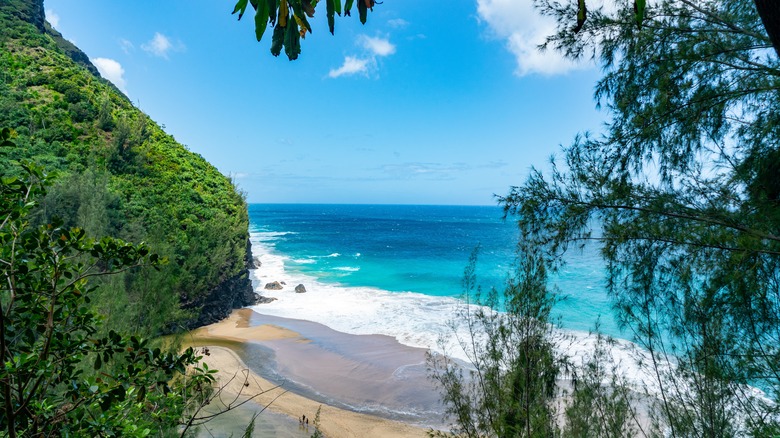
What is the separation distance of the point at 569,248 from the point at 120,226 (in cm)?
1962

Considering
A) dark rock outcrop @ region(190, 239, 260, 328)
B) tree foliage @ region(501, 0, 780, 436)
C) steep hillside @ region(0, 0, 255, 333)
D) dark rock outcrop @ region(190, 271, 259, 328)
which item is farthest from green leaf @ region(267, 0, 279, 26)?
dark rock outcrop @ region(190, 271, 259, 328)

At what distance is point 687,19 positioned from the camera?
433cm

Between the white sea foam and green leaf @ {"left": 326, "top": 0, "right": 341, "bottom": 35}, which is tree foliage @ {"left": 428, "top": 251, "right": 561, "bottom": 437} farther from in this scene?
the white sea foam

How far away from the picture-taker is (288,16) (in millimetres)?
1459

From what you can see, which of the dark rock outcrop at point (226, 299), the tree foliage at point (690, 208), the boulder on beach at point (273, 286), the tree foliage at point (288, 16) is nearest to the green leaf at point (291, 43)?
the tree foliage at point (288, 16)

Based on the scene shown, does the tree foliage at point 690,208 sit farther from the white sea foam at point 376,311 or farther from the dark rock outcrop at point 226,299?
the dark rock outcrop at point 226,299

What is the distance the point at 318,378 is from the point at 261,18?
53.8 ft

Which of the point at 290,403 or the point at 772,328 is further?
the point at 290,403

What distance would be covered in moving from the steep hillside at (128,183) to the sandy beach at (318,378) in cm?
244

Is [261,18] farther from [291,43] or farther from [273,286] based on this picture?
[273,286]

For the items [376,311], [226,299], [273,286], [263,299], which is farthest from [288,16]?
[273,286]

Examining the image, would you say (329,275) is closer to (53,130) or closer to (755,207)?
(53,130)

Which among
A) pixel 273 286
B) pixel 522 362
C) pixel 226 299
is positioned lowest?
pixel 273 286

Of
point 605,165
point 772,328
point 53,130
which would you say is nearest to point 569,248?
point 605,165
